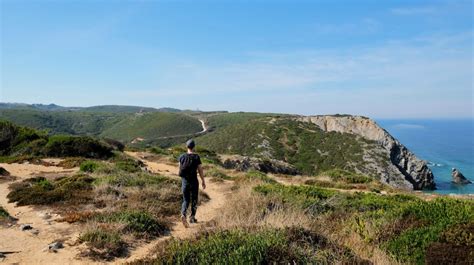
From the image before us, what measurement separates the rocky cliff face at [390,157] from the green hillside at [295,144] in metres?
3.19

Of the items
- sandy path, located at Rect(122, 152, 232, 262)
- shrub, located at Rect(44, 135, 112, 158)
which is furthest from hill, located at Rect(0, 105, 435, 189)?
sandy path, located at Rect(122, 152, 232, 262)

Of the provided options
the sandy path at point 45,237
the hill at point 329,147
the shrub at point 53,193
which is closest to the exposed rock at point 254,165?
the hill at point 329,147

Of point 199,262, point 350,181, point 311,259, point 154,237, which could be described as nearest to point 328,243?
point 311,259

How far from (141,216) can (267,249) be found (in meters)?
5.22

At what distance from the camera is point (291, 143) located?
265 ft

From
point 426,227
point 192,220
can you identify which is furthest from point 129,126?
point 426,227

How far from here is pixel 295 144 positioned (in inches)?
3159

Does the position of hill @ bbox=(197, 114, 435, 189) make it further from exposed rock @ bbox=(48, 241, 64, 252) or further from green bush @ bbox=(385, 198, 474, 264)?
exposed rock @ bbox=(48, 241, 64, 252)

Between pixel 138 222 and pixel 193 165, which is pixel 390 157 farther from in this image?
pixel 138 222

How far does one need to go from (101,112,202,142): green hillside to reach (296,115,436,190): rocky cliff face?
227 ft

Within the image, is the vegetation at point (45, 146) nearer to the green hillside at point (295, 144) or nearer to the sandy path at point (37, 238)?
the sandy path at point (37, 238)

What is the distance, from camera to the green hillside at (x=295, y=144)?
233 feet

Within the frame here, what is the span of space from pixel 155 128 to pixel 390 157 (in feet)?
342

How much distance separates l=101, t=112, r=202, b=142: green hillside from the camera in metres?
147
